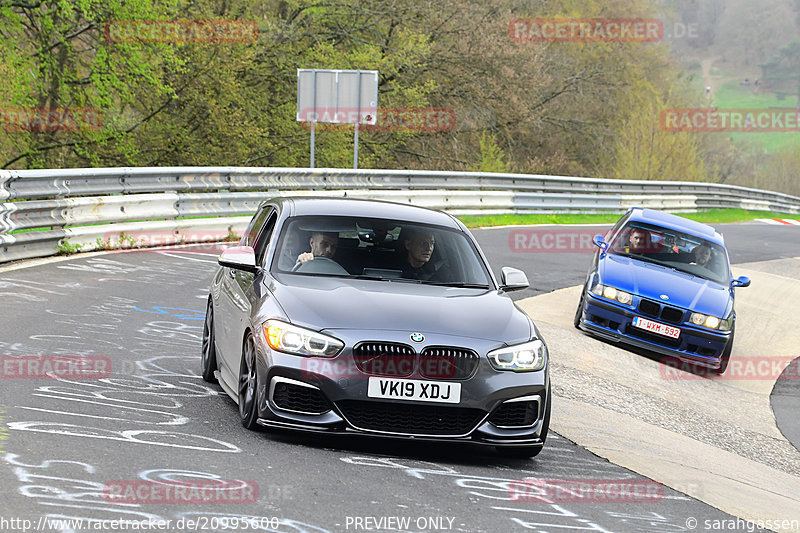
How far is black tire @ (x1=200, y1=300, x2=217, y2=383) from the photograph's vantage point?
326 inches

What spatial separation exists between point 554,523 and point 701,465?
294 centimetres

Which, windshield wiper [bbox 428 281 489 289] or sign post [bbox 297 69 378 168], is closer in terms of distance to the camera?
windshield wiper [bbox 428 281 489 289]

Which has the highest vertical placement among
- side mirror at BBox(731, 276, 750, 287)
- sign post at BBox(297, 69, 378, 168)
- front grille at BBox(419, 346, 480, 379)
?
sign post at BBox(297, 69, 378, 168)

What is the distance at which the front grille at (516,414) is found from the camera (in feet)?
21.5

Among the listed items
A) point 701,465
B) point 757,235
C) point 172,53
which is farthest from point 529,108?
point 701,465

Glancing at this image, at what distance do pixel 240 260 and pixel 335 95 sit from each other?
19.5 m

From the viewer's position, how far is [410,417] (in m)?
6.43

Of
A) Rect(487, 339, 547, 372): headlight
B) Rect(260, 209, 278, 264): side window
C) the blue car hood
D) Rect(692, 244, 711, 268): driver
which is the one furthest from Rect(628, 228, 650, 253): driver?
Rect(487, 339, 547, 372): headlight

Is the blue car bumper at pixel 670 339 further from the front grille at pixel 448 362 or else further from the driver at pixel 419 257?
the front grille at pixel 448 362

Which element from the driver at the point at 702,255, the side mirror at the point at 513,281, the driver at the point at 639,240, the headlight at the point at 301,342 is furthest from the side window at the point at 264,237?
the driver at the point at 702,255

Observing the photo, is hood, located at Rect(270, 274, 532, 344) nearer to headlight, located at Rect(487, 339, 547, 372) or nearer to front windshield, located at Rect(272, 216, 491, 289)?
headlight, located at Rect(487, 339, 547, 372)

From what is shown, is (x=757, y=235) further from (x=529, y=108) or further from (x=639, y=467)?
(x=639, y=467)

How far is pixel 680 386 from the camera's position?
12.8m

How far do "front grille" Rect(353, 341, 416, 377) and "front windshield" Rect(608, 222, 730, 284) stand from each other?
345 inches
